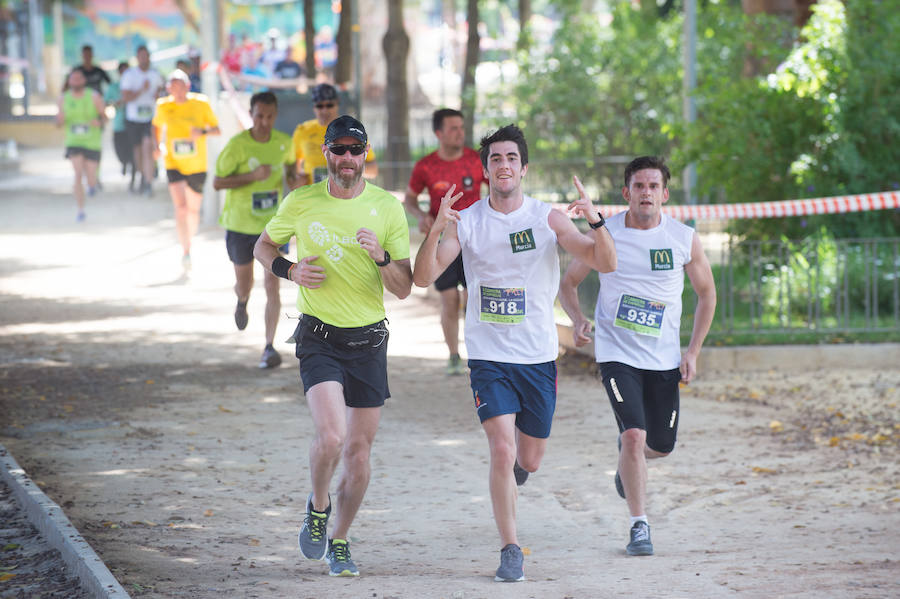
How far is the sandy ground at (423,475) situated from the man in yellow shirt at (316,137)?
1635 millimetres

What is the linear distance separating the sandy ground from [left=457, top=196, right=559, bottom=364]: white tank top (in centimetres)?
101

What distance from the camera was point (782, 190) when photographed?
13906 millimetres

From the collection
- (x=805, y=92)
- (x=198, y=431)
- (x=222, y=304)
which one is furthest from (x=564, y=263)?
(x=198, y=431)

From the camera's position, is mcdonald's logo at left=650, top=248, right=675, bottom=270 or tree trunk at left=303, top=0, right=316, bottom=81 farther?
tree trunk at left=303, top=0, right=316, bottom=81

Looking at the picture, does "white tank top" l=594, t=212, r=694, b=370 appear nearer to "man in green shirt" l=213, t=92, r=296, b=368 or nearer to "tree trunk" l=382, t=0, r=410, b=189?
"man in green shirt" l=213, t=92, r=296, b=368

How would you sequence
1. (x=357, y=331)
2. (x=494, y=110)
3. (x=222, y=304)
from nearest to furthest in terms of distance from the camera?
(x=357, y=331) → (x=222, y=304) → (x=494, y=110)

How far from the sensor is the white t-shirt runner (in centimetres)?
2416

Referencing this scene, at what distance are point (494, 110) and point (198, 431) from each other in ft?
49.8

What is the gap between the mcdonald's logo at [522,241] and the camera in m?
6.21

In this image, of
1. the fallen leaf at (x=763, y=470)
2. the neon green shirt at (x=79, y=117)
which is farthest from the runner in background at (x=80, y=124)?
the fallen leaf at (x=763, y=470)

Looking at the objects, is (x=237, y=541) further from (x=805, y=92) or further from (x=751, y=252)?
(x=805, y=92)

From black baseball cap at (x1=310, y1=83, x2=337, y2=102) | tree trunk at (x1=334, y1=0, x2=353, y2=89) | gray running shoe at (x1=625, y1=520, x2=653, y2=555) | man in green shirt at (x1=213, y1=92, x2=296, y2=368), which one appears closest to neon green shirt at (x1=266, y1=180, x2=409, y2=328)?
gray running shoe at (x1=625, y1=520, x2=653, y2=555)

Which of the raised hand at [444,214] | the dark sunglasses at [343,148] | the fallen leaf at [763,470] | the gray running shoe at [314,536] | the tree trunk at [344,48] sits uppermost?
the tree trunk at [344,48]

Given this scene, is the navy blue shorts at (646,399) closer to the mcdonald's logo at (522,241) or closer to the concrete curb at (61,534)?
the mcdonald's logo at (522,241)
